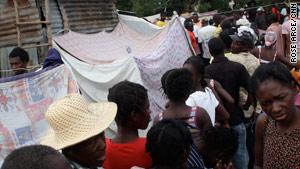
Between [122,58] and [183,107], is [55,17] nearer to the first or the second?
[122,58]

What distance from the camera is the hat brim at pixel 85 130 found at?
187 cm

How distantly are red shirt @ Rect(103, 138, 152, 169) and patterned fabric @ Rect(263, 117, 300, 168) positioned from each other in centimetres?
80

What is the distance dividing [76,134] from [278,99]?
126cm

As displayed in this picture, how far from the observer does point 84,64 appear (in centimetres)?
571

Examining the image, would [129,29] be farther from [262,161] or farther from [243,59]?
[262,161]

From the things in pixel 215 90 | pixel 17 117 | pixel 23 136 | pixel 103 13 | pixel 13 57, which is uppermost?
pixel 103 13

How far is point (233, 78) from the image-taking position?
4.02 m

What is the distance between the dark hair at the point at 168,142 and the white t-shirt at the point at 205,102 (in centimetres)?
97

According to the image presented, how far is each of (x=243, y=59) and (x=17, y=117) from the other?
3.15m

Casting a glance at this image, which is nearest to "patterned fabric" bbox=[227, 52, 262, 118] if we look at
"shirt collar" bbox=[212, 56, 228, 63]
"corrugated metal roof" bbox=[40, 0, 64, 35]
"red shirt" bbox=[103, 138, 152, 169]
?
"shirt collar" bbox=[212, 56, 228, 63]

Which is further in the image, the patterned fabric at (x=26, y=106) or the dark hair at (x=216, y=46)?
the dark hair at (x=216, y=46)

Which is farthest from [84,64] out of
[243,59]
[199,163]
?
[199,163]

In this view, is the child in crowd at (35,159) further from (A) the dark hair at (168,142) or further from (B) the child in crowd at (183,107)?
(B) the child in crowd at (183,107)

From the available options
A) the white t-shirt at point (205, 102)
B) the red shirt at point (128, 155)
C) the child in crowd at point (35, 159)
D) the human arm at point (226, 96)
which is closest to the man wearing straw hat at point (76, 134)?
the red shirt at point (128, 155)
